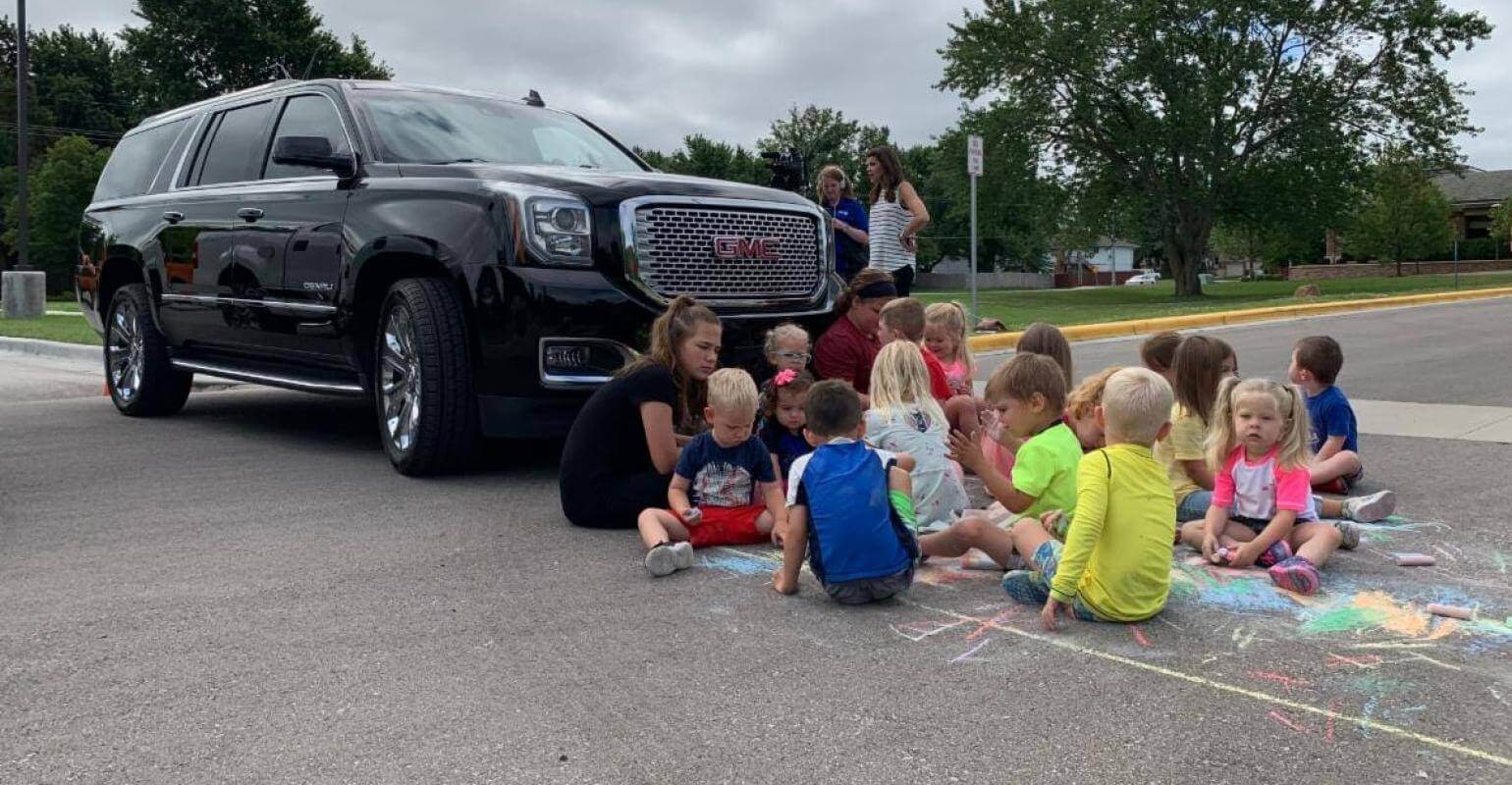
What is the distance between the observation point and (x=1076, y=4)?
33.6 m

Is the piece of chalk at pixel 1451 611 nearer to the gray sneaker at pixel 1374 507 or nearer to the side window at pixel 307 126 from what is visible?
the gray sneaker at pixel 1374 507

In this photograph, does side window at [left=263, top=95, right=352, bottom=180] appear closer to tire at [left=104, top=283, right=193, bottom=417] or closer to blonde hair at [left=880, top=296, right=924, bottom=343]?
tire at [left=104, top=283, right=193, bottom=417]

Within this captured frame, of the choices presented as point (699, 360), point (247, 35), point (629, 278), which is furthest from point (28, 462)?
point (247, 35)

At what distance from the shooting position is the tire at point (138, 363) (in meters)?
8.43

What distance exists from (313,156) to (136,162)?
3.67 m

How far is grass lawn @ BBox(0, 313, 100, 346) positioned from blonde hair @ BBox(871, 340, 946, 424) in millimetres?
11163

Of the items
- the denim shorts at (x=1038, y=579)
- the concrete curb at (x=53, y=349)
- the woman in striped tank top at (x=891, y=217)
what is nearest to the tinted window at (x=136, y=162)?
the concrete curb at (x=53, y=349)

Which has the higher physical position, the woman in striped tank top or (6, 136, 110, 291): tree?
(6, 136, 110, 291): tree

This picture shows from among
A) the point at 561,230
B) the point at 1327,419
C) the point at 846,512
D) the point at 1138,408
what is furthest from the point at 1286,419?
the point at 561,230

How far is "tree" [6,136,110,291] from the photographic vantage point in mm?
44469

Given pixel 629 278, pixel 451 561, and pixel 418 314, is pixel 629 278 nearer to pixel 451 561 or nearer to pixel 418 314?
pixel 418 314

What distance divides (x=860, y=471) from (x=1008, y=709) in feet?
3.76

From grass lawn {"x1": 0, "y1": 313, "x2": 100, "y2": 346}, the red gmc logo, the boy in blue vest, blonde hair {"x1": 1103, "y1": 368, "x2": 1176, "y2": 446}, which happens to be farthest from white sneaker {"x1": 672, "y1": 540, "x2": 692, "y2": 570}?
grass lawn {"x1": 0, "y1": 313, "x2": 100, "y2": 346}

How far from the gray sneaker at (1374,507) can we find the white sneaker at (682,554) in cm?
283
